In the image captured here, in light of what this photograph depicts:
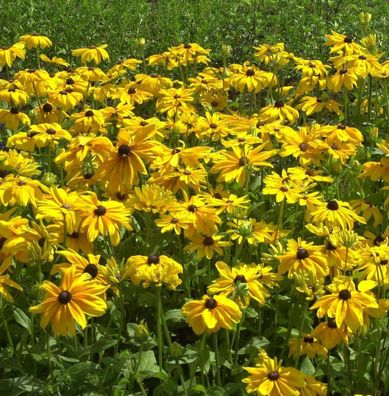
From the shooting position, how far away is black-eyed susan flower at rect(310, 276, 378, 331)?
1.81 meters

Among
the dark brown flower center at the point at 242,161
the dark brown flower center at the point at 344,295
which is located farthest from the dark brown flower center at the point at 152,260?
the dark brown flower center at the point at 242,161

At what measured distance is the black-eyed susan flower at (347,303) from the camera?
1.81 metres

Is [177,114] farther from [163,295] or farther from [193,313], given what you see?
[193,313]

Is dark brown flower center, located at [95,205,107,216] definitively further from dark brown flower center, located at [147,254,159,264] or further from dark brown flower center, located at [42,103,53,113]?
dark brown flower center, located at [42,103,53,113]

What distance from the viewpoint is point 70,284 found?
183 centimetres

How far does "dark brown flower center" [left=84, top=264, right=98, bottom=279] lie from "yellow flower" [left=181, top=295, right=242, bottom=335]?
0.86 feet

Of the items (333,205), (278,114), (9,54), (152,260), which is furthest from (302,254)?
(9,54)

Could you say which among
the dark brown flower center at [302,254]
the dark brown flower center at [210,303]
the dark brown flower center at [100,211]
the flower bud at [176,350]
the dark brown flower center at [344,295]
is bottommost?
the flower bud at [176,350]

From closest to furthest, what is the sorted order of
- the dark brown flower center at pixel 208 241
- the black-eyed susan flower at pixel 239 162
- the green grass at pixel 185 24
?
1. the dark brown flower center at pixel 208 241
2. the black-eyed susan flower at pixel 239 162
3. the green grass at pixel 185 24

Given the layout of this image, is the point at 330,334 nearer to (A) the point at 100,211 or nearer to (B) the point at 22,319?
(A) the point at 100,211

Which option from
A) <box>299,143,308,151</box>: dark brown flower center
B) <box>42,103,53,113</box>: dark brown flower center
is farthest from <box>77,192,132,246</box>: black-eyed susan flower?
<box>42,103,53,113</box>: dark brown flower center

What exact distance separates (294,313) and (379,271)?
1.11ft

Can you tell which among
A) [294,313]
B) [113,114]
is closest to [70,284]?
[294,313]

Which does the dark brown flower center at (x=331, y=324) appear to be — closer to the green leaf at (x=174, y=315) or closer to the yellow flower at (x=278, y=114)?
the green leaf at (x=174, y=315)
